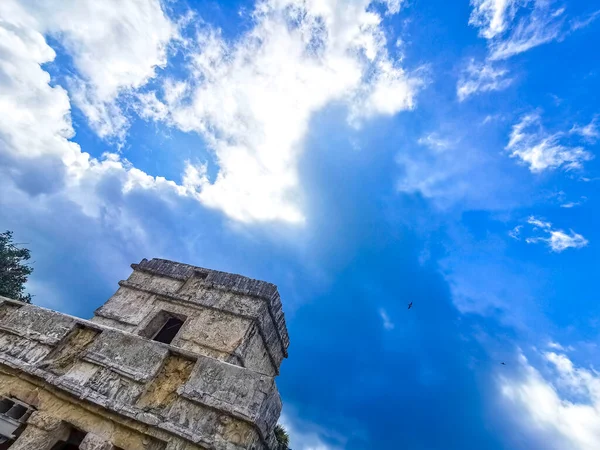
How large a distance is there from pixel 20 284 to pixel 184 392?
22416 mm

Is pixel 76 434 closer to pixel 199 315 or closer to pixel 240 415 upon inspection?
pixel 240 415

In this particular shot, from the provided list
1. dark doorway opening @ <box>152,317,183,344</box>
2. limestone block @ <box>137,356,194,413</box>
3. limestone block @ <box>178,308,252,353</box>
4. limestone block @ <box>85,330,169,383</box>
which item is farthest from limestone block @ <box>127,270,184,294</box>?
limestone block @ <box>137,356,194,413</box>

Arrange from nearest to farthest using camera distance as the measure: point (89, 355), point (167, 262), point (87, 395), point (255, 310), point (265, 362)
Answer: point (87, 395) → point (89, 355) → point (255, 310) → point (265, 362) → point (167, 262)

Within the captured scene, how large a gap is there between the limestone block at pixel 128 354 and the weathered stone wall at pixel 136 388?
0.7 inches

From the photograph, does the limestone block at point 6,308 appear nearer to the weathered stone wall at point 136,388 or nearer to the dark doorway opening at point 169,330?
the weathered stone wall at point 136,388

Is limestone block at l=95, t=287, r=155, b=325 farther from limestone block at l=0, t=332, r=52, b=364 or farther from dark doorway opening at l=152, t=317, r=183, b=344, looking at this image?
limestone block at l=0, t=332, r=52, b=364

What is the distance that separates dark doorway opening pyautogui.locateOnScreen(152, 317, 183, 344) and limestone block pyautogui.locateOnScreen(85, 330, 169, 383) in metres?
4.42

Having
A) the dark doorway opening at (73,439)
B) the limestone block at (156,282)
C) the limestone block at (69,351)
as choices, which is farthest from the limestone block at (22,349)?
the limestone block at (156,282)

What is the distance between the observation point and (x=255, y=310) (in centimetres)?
1014

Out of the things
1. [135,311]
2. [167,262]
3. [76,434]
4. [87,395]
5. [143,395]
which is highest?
[167,262]

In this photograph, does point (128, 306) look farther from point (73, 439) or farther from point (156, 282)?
point (73, 439)

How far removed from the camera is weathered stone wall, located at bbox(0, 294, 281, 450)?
495 centimetres

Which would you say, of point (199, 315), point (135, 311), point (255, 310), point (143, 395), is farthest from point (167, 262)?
point (143, 395)

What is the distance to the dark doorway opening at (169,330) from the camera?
33.8 feet
